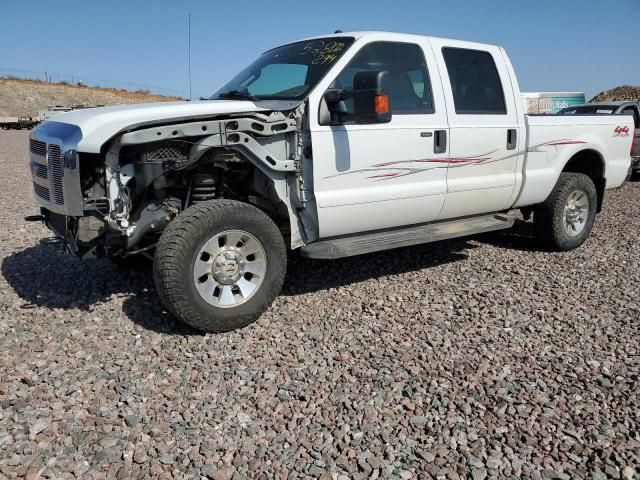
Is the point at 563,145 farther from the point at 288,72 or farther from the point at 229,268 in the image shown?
the point at 229,268

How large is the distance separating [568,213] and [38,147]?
5424 millimetres

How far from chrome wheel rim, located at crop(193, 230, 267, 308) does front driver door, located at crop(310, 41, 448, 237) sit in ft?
2.06

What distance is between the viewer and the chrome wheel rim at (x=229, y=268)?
4031 millimetres

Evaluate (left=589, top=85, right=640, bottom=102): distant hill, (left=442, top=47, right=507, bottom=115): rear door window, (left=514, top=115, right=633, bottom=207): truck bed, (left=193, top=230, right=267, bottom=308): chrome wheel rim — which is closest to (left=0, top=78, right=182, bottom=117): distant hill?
(left=589, top=85, right=640, bottom=102): distant hill

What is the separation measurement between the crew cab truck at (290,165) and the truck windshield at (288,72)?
2 centimetres

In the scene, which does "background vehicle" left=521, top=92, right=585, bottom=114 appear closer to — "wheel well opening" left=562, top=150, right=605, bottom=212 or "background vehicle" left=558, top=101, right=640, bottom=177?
"background vehicle" left=558, top=101, right=640, bottom=177

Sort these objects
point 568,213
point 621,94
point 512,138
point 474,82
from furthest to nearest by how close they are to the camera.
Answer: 1. point 621,94
2. point 568,213
3. point 512,138
4. point 474,82

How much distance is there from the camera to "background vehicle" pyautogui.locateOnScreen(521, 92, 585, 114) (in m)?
19.9

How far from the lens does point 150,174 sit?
394cm

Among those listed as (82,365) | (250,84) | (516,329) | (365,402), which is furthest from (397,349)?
(250,84)

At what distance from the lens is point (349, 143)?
4418mm

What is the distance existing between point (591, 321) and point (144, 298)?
3.62 meters

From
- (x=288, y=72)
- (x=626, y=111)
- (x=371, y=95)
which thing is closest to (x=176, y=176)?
(x=288, y=72)

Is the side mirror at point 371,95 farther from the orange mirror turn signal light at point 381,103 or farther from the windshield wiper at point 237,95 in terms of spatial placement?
the windshield wiper at point 237,95
